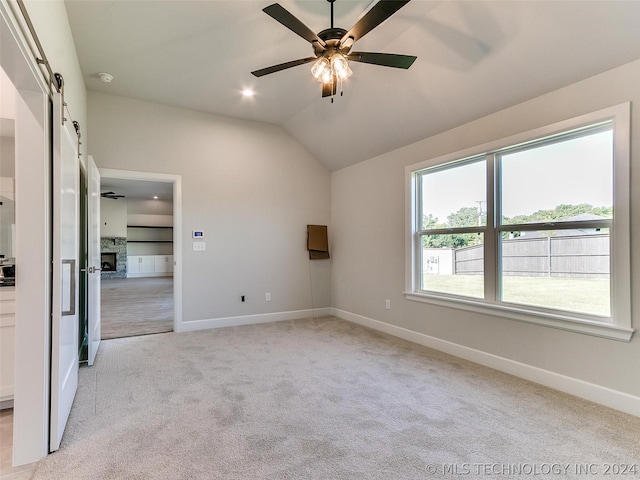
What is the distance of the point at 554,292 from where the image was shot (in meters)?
2.90

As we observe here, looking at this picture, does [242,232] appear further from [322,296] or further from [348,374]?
[348,374]

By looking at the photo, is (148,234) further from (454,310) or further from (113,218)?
(454,310)

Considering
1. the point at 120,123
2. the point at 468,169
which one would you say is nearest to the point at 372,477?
the point at 468,169

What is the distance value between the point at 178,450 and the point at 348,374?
5.20 ft

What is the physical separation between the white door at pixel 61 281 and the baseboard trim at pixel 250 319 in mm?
2160

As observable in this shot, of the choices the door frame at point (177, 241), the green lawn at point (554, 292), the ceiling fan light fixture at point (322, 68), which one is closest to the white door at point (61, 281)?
the ceiling fan light fixture at point (322, 68)

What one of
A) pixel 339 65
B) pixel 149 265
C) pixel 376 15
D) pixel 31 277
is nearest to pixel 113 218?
pixel 149 265

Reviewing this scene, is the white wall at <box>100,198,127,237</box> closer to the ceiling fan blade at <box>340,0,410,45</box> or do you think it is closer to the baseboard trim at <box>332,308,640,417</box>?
the baseboard trim at <box>332,308,640,417</box>

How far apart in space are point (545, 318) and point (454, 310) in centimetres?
92

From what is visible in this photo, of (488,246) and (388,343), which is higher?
(488,246)

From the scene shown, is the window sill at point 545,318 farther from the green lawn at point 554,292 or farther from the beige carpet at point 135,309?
the beige carpet at point 135,309

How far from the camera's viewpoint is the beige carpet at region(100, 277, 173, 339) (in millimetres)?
4702

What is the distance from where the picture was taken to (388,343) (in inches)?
159

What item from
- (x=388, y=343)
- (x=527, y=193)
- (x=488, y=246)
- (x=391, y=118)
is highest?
(x=391, y=118)
